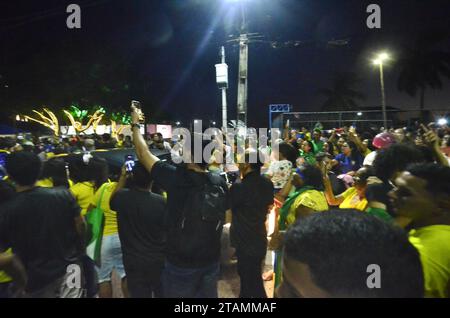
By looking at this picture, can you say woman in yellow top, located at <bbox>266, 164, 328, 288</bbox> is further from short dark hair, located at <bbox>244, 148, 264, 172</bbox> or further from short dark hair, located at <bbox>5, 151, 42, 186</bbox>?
short dark hair, located at <bbox>5, 151, 42, 186</bbox>

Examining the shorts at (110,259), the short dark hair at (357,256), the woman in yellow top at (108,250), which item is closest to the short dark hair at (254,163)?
the woman in yellow top at (108,250)

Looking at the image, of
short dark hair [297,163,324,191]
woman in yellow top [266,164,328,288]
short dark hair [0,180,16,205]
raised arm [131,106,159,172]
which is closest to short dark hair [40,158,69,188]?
short dark hair [0,180,16,205]

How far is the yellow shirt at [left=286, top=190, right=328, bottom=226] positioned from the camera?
3.29 metres

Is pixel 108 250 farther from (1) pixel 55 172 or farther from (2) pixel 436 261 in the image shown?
(2) pixel 436 261

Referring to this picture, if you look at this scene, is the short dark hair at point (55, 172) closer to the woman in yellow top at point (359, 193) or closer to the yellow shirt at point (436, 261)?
the woman in yellow top at point (359, 193)

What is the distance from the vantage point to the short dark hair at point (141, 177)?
130 inches

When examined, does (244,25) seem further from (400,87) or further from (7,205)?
(400,87)

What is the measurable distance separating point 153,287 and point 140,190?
3.13ft

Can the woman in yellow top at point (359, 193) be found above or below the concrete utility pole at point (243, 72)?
below

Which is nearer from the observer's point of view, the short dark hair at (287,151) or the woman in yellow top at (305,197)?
the woman in yellow top at (305,197)

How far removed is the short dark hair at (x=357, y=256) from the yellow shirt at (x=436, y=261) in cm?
67

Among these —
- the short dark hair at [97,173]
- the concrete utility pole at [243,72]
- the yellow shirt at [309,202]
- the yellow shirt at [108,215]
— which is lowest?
the yellow shirt at [108,215]

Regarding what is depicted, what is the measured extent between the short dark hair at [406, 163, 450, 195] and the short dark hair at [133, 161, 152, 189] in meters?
2.14

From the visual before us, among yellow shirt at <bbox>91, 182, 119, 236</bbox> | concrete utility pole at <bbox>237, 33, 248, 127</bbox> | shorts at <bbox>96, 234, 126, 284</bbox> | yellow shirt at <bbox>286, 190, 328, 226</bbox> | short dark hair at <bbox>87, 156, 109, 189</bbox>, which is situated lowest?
shorts at <bbox>96, 234, 126, 284</bbox>
